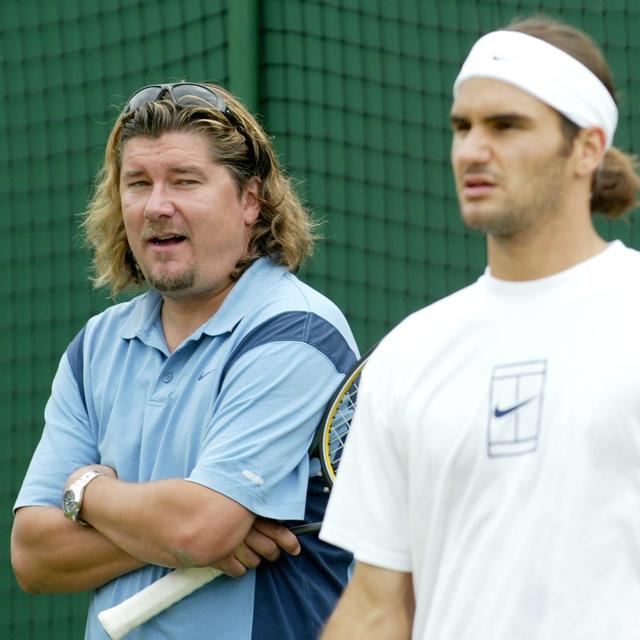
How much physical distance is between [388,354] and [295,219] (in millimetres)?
1254

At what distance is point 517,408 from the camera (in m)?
2.59

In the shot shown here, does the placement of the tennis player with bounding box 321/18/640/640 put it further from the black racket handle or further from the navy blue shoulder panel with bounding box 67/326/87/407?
the navy blue shoulder panel with bounding box 67/326/87/407

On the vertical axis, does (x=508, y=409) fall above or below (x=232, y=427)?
above

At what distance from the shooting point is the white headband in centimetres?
269

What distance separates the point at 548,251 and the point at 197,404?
1145 mm

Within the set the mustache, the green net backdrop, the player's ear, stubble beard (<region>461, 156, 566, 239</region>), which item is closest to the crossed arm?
the mustache

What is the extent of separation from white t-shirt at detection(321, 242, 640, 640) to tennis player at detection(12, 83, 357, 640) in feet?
2.10

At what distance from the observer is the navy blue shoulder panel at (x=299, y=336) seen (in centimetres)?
359

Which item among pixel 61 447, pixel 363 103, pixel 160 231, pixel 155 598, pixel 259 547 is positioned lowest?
pixel 155 598

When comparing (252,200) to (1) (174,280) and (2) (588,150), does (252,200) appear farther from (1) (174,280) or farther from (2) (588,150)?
(2) (588,150)

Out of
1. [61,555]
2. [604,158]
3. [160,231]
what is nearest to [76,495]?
[61,555]

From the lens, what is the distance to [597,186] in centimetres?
278

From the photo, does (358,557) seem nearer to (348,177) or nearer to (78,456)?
(78,456)

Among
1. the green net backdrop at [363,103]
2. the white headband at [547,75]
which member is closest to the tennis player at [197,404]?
the white headband at [547,75]
